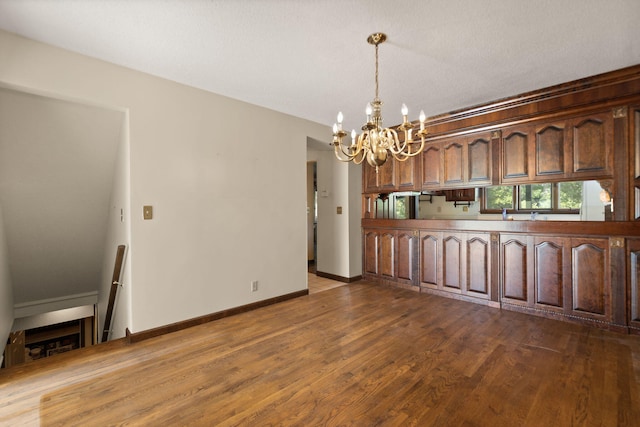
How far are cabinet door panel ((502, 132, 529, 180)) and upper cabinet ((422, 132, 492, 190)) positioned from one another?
0.55 ft

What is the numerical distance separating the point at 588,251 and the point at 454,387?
2.26 meters

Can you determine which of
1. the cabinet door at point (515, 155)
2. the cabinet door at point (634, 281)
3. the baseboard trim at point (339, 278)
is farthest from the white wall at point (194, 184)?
the cabinet door at point (634, 281)

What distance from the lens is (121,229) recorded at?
3.23 meters

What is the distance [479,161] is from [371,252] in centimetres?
214

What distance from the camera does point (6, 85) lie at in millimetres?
2264

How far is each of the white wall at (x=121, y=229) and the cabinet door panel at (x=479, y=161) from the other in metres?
→ 3.96

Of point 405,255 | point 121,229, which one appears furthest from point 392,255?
point 121,229

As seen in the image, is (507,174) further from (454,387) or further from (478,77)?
(454,387)

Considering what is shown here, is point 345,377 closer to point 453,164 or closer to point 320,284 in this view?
point 320,284

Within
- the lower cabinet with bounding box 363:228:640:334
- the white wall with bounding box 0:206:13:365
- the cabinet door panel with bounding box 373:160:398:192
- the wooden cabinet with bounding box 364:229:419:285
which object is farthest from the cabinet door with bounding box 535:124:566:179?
the white wall with bounding box 0:206:13:365

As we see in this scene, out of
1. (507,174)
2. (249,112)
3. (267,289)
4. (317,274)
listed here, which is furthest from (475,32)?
(317,274)

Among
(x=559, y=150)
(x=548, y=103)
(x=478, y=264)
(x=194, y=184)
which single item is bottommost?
(x=478, y=264)

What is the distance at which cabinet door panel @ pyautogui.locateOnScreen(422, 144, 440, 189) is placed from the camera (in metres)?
4.29

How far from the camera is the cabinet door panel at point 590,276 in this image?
301cm
